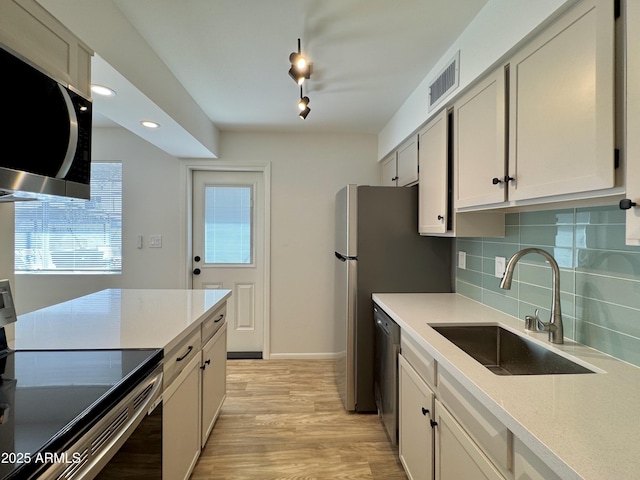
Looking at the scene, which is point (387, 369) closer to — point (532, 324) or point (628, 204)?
point (532, 324)

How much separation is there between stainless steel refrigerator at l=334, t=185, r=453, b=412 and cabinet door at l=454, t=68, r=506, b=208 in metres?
0.61

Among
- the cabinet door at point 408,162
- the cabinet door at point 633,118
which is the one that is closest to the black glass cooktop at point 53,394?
the cabinet door at point 633,118

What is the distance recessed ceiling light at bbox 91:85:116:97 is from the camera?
1690mm

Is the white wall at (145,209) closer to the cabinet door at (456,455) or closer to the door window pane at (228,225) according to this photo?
the door window pane at (228,225)

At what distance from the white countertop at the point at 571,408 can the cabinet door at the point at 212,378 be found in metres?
1.21

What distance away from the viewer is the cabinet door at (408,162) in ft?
7.90

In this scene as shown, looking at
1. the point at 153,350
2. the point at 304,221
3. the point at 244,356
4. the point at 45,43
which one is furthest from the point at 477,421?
the point at 244,356

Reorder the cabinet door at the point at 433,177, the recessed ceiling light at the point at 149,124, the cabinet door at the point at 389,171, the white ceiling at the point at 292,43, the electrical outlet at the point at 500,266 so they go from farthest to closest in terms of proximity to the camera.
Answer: the cabinet door at the point at 389,171
the recessed ceiling light at the point at 149,124
the cabinet door at the point at 433,177
the electrical outlet at the point at 500,266
the white ceiling at the point at 292,43

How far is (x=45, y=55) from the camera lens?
1079mm

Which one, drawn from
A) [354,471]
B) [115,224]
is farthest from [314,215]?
[354,471]

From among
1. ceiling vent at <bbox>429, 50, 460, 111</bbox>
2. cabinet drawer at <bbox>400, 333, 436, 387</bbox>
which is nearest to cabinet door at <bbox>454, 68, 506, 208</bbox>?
ceiling vent at <bbox>429, 50, 460, 111</bbox>

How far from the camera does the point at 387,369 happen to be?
200 centimetres

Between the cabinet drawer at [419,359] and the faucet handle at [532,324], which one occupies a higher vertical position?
the faucet handle at [532,324]

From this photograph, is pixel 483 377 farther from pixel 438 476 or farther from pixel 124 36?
pixel 124 36
